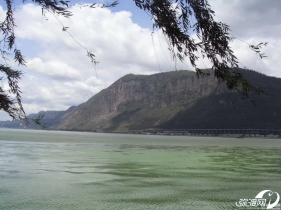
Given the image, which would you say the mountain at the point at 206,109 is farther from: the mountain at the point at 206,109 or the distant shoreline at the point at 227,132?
the distant shoreline at the point at 227,132

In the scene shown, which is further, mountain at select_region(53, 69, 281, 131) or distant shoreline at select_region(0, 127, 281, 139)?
mountain at select_region(53, 69, 281, 131)

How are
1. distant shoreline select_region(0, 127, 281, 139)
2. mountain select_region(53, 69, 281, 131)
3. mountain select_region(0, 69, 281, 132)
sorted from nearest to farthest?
1. distant shoreline select_region(0, 127, 281, 139)
2. mountain select_region(0, 69, 281, 132)
3. mountain select_region(53, 69, 281, 131)

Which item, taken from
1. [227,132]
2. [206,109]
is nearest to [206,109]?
[206,109]

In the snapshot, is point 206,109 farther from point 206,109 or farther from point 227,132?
point 227,132

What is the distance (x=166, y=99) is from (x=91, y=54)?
187699 mm

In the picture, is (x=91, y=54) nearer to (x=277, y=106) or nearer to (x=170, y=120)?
(x=277, y=106)

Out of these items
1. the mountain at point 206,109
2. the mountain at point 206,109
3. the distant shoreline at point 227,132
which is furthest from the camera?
the mountain at point 206,109

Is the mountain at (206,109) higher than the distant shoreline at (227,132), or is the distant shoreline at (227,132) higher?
the mountain at (206,109)

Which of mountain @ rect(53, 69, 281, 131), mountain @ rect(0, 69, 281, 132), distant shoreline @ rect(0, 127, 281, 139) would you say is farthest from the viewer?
mountain @ rect(53, 69, 281, 131)

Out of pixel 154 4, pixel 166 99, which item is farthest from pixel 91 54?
pixel 166 99

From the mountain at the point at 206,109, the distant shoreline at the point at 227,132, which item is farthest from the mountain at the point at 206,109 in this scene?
the distant shoreline at the point at 227,132

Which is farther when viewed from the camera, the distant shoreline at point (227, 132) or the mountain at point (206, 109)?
the mountain at point (206, 109)

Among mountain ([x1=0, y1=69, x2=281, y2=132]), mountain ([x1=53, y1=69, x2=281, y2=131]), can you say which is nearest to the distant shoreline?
mountain ([x1=0, y1=69, x2=281, y2=132])

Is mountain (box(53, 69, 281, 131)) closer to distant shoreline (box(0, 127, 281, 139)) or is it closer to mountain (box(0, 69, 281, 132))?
mountain (box(0, 69, 281, 132))
